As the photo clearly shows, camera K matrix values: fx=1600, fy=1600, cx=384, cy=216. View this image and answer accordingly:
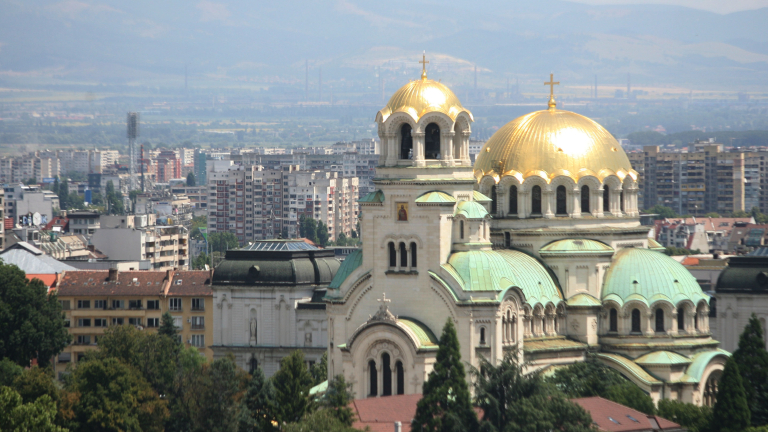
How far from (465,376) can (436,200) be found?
10021mm

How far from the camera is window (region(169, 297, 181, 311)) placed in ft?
355

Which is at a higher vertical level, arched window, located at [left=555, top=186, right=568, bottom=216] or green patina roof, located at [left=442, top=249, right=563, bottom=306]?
arched window, located at [left=555, top=186, right=568, bottom=216]

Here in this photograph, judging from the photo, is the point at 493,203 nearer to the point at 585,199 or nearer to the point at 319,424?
the point at 585,199

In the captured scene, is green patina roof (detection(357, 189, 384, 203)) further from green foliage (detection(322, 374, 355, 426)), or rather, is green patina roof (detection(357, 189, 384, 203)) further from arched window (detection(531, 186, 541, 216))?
arched window (detection(531, 186, 541, 216))

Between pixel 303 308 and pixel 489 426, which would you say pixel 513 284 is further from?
pixel 303 308

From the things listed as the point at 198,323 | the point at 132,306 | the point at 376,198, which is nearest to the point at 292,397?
the point at 376,198

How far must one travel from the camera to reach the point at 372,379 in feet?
248

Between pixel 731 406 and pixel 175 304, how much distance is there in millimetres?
49791

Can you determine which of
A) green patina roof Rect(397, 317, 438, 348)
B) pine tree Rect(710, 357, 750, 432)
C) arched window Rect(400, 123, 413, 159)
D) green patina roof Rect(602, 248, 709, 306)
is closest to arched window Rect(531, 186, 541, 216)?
green patina roof Rect(602, 248, 709, 306)

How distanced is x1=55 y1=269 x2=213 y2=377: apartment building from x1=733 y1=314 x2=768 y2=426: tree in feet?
149

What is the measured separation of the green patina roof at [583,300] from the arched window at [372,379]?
12296 mm

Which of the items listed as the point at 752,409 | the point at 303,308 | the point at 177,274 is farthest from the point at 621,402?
the point at 177,274

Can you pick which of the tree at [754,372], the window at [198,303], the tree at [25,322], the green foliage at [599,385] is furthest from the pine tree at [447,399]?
the window at [198,303]

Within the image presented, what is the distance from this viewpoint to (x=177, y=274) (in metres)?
111
